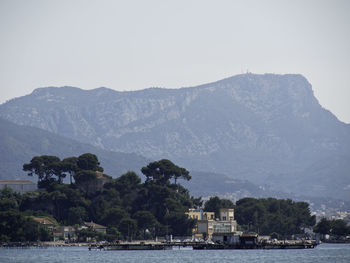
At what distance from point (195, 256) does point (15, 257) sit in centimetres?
3520

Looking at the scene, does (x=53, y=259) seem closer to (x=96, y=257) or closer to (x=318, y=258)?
(x=96, y=257)

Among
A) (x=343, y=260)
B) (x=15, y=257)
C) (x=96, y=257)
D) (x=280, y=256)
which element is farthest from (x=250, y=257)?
(x=15, y=257)

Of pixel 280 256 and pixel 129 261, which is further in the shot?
pixel 280 256

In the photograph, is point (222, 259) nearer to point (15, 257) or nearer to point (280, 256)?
point (280, 256)

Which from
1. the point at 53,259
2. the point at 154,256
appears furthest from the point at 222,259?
the point at 53,259

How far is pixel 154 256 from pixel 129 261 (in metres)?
18.3

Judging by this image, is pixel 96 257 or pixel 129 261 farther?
pixel 96 257

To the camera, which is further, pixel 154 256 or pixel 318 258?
pixel 154 256

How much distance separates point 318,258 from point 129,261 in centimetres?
3559

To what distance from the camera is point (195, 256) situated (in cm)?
17850

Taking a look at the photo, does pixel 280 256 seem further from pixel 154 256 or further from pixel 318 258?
pixel 154 256

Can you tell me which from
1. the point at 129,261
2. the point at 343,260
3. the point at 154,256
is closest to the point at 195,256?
the point at 154,256

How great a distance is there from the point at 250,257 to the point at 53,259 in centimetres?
3753

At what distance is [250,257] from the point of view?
17288 centimetres
